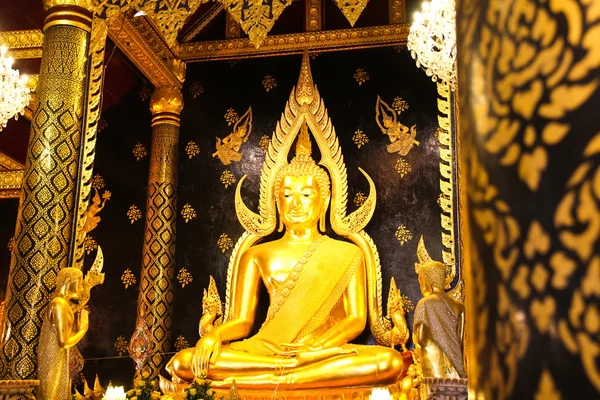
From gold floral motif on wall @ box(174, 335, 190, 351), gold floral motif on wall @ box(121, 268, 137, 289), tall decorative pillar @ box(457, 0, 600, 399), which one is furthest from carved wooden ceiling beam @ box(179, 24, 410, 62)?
tall decorative pillar @ box(457, 0, 600, 399)

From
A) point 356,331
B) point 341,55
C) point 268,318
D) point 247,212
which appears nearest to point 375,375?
point 356,331

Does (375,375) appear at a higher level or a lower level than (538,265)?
lower

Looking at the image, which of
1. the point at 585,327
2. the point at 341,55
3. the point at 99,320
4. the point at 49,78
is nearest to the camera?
the point at 585,327

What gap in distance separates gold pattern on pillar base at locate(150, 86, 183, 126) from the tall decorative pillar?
5.69m

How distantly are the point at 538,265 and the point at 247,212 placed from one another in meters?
5.35

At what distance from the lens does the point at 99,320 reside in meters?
5.71

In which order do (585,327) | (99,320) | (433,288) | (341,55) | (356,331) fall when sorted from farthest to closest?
(341,55) < (99,320) < (356,331) < (433,288) < (585,327)

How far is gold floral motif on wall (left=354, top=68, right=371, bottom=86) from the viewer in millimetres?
5961

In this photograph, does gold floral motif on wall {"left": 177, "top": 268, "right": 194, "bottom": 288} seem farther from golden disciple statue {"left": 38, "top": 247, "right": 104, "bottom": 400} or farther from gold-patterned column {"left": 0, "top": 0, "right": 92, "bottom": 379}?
golden disciple statue {"left": 38, "top": 247, "right": 104, "bottom": 400}

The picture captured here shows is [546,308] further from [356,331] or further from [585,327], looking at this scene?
[356,331]

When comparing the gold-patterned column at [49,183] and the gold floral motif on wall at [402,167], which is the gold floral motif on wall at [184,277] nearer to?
the gold-patterned column at [49,183]

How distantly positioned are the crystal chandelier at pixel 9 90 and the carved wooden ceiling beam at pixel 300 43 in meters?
1.71

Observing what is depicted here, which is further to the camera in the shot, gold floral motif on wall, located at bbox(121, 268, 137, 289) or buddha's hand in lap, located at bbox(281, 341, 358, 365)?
gold floral motif on wall, located at bbox(121, 268, 137, 289)

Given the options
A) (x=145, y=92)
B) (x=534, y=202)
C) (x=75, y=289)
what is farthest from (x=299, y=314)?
(x=534, y=202)
